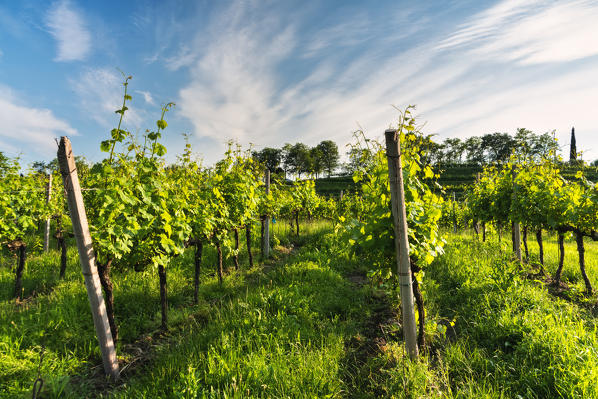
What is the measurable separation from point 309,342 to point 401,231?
1.72 m

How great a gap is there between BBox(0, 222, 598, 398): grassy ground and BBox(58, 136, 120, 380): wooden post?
1.08 ft

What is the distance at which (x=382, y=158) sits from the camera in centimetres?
327

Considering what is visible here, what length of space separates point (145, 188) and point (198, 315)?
2.41 m

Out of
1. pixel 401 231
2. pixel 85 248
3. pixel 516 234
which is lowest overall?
pixel 516 234

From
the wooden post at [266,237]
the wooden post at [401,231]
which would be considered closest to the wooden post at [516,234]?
the wooden post at [401,231]

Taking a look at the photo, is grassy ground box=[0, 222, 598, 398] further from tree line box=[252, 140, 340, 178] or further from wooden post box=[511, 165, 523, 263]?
tree line box=[252, 140, 340, 178]

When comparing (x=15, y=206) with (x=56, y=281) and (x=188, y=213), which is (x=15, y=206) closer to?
(x=56, y=281)

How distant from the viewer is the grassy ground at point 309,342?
2.54 m

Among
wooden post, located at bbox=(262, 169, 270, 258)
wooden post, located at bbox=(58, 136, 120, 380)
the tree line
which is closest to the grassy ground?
wooden post, located at bbox=(58, 136, 120, 380)

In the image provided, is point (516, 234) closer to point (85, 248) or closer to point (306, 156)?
point (85, 248)

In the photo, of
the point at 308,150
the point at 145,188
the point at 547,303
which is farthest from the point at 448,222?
the point at 308,150

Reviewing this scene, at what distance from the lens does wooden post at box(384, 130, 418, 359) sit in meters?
2.63

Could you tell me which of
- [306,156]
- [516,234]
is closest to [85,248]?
[516,234]

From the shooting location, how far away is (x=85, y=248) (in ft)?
9.14
